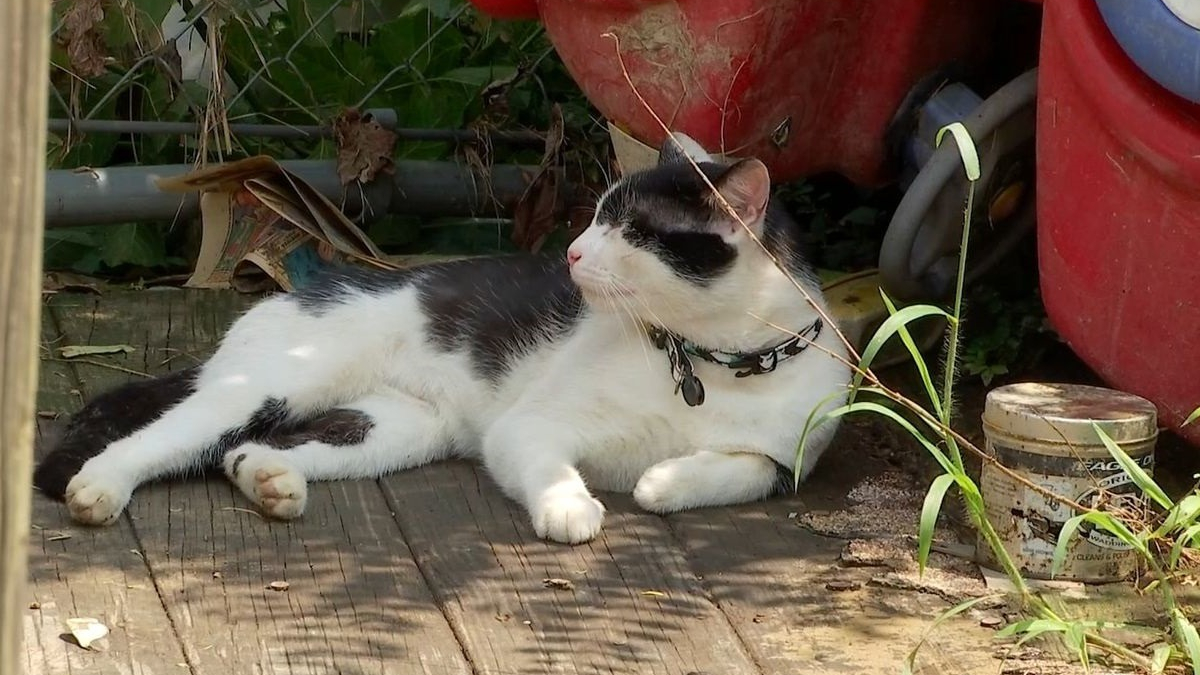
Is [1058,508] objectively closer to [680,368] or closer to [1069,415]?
[1069,415]

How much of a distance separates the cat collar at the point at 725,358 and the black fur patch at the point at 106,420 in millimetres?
1049

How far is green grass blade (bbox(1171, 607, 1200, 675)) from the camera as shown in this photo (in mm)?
2175

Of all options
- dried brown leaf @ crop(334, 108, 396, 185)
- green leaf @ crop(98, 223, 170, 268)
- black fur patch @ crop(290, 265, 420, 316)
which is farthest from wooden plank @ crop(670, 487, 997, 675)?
green leaf @ crop(98, 223, 170, 268)

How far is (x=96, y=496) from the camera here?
286cm

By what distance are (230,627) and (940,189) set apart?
69.7 inches

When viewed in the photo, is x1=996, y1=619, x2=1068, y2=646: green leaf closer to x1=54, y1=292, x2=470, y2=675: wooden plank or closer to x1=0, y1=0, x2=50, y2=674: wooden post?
x1=54, y1=292, x2=470, y2=675: wooden plank

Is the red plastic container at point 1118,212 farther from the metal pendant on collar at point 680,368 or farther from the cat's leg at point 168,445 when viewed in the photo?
the cat's leg at point 168,445

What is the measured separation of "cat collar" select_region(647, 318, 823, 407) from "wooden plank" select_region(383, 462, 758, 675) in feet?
0.91

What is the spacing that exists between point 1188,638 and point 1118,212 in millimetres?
973

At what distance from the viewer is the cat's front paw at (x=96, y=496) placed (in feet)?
9.37

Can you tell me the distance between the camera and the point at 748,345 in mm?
3150

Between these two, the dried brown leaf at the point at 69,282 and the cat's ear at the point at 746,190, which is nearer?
the cat's ear at the point at 746,190

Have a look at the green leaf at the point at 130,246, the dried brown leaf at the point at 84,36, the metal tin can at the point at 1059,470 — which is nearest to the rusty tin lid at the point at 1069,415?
the metal tin can at the point at 1059,470

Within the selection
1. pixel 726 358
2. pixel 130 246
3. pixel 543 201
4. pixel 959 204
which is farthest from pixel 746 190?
pixel 130 246
